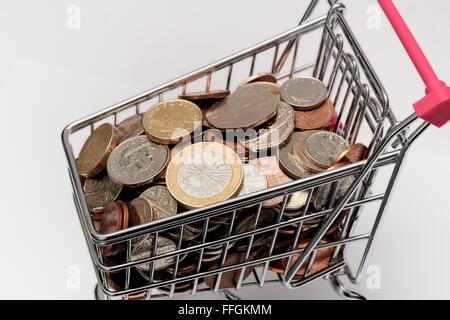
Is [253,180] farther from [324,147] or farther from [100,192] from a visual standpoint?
[100,192]

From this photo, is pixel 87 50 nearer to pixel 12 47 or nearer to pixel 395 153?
pixel 12 47

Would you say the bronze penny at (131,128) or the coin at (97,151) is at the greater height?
the bronze penny at (131,128)

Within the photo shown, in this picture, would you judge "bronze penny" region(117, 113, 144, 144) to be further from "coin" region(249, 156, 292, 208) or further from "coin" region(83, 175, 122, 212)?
"coin" region(249, 156, 292, 208)

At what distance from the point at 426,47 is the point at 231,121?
78cm

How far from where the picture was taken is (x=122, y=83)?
1698 millimetres

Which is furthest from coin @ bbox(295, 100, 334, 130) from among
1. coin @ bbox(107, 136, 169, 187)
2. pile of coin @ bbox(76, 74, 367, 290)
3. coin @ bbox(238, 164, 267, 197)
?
coin @ bbox(107, 136, 169, 187)

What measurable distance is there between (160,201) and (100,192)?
131 mm

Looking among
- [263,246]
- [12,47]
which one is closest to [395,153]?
[263,246]

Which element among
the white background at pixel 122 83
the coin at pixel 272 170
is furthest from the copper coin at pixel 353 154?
the white background at pixel 122 83

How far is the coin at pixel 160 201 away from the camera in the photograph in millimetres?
1028

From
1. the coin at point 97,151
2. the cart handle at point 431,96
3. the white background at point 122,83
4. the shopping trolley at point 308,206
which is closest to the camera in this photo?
the cart handle at point 431,96

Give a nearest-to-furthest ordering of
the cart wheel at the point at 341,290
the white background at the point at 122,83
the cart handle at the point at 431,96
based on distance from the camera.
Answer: the cart handle at the point at 431,96, the cart wheel at the point at 341,290, the white background at the point at 122,83

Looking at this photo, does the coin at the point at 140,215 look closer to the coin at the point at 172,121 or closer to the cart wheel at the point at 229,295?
the coin at the point at 172,121

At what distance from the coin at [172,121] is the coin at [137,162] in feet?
0.06
